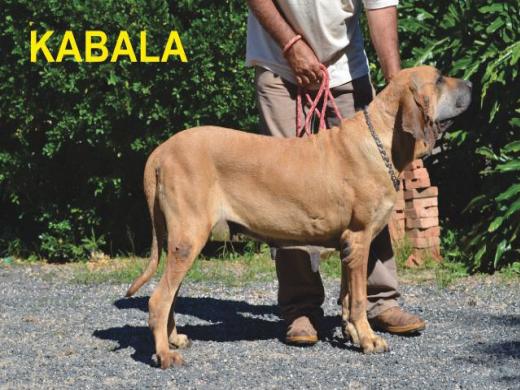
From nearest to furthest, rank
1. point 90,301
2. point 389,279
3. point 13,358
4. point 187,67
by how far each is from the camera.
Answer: point 13,358 < point 389,279 < point 90,301 < point 187,67

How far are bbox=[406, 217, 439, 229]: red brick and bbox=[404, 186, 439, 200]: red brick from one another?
0.65ft

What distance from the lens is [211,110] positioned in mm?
8820

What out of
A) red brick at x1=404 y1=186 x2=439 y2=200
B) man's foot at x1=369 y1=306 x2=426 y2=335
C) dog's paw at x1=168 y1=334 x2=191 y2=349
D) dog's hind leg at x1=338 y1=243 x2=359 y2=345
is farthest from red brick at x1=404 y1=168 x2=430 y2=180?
dog's paw at x1=168 y1=334 x2=191 y2=349

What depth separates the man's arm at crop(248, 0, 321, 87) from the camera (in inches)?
240

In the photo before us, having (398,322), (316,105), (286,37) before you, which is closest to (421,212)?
(398,322)

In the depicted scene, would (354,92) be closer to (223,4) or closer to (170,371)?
(170,371)

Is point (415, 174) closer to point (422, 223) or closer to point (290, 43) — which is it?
point (422, 223)

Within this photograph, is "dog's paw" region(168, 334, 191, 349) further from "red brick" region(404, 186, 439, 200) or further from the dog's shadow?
"red brick" region(404, 186, 439, 200)

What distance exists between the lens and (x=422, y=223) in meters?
8.73

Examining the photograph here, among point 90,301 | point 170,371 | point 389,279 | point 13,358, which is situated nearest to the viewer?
point 170,371

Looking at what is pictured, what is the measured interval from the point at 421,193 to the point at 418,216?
0.21 m

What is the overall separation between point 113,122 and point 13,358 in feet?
11.0

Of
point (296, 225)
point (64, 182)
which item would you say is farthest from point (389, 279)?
point (64, 182)

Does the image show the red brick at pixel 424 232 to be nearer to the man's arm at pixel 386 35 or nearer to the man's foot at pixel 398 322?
the man's foot at pixel 398 322
